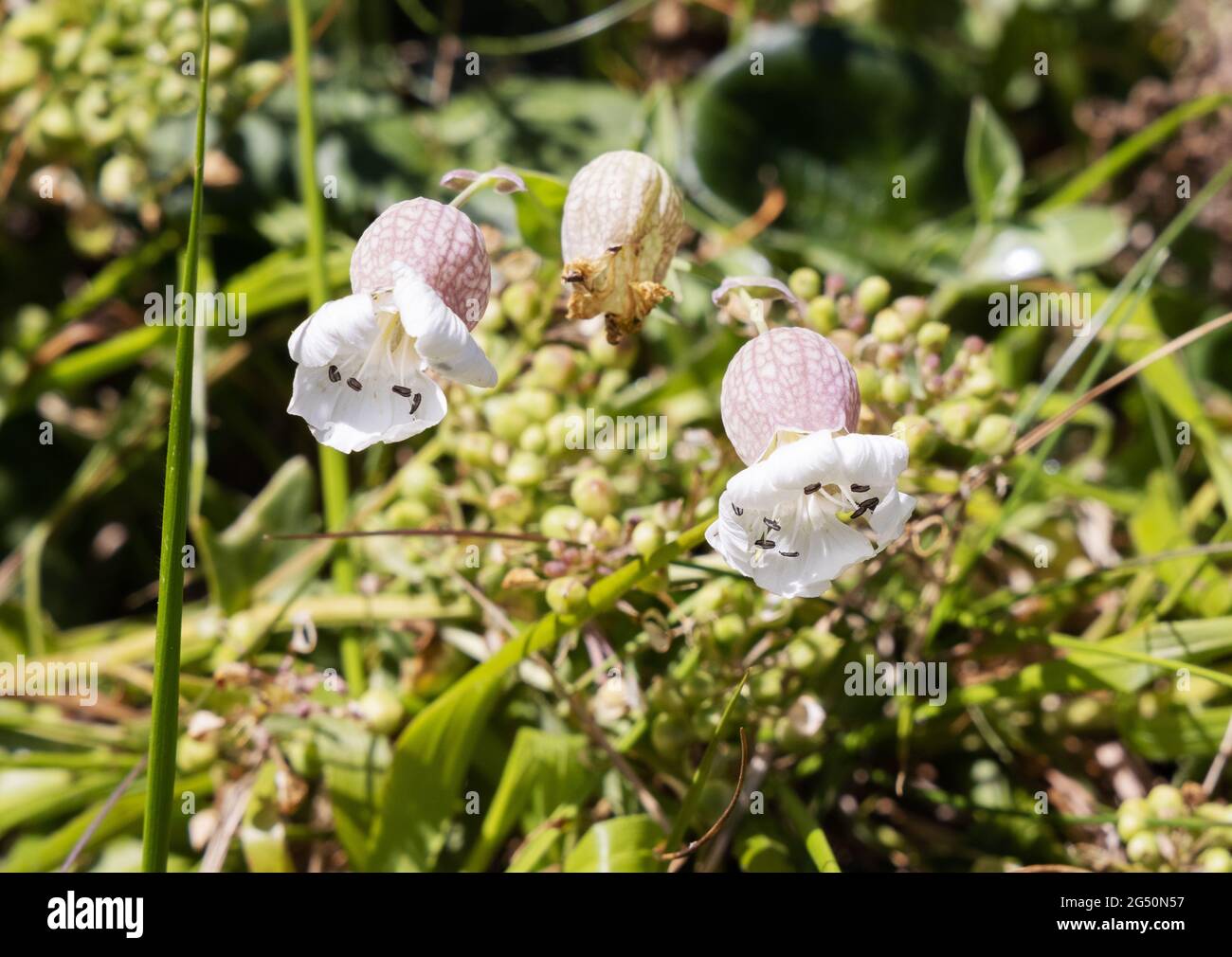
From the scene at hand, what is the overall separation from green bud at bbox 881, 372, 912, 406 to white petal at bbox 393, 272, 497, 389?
41 cm

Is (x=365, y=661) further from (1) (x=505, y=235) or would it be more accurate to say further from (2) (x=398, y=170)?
(2) (x=398, y=170)

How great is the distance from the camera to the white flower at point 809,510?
0.87 meters

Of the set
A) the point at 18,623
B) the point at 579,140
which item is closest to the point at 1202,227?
the point at 579,140

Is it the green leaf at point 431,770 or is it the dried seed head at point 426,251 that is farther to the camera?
the green leaf at point 431,770

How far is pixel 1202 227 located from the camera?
1.88 m

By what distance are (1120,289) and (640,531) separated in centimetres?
65

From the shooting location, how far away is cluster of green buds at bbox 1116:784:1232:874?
3.57 feet

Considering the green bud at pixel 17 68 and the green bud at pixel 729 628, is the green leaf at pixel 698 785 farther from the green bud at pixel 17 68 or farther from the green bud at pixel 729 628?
the green bud at pixel 17 68

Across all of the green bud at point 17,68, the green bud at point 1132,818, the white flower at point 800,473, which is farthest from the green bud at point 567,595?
the green bud at point 17,68

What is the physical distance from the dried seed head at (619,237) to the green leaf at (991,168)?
2.39 ft

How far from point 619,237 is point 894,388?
1.04ft

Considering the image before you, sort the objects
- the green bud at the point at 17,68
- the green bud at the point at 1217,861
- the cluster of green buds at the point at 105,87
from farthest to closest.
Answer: the green bud at the point at 17,68 < the cluster of green buds at the point at 105,87 < the green bud at the point at 1217,861

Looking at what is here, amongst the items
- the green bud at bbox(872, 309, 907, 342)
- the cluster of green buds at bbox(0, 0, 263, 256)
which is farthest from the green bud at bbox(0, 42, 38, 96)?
the green bud at bbox(872, 309, 907, 342)

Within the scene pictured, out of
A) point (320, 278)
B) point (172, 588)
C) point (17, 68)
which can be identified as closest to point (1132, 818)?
point (172, 588)
